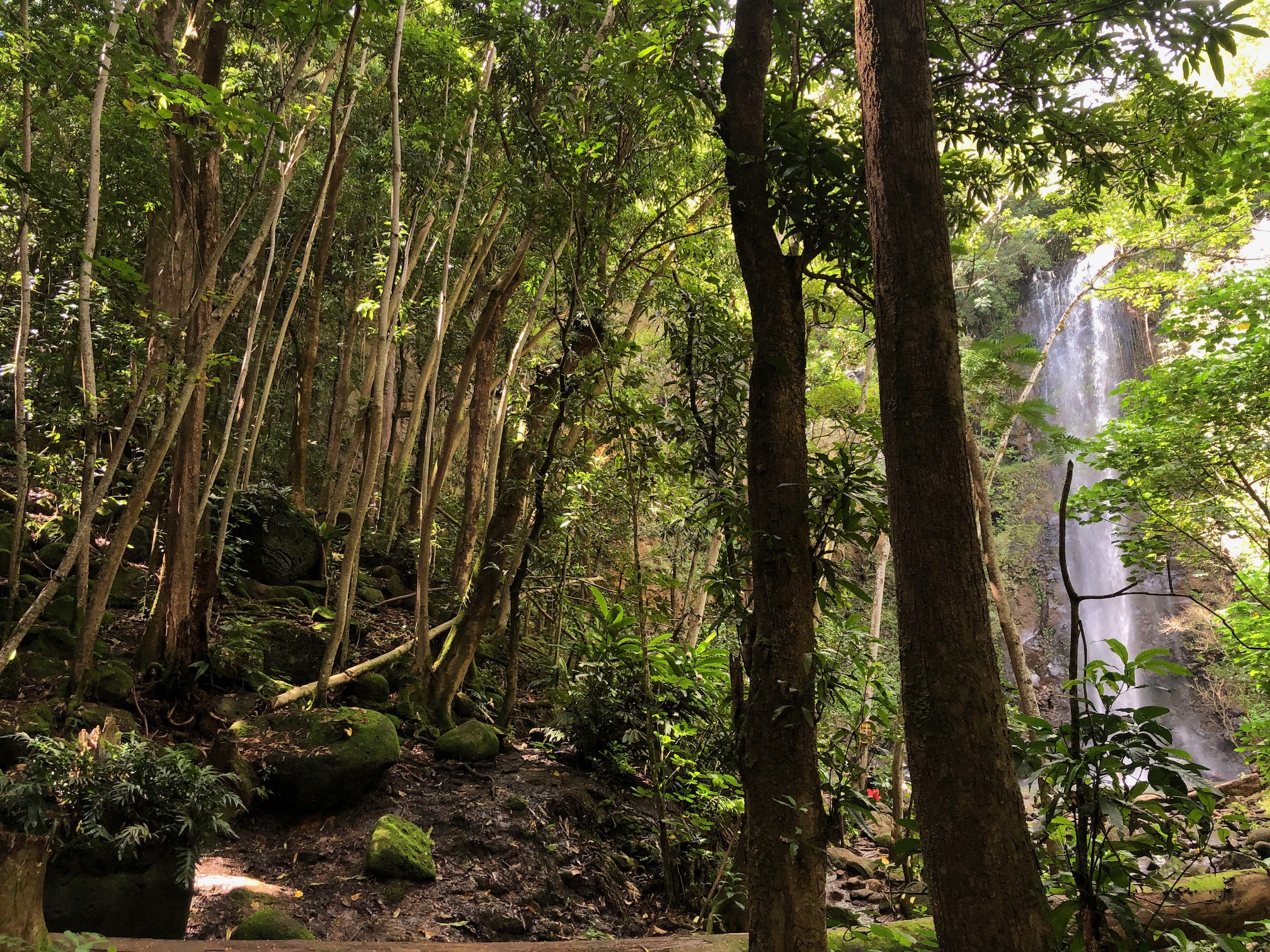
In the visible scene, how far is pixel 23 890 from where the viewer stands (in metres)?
2.00

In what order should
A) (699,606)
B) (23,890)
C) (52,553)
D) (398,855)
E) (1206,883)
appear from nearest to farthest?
(23,890)
(398,855)
(1206,883)
(52,553)
(699,606)

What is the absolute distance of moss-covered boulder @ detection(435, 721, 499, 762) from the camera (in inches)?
232

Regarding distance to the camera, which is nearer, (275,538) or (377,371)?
(377,371)

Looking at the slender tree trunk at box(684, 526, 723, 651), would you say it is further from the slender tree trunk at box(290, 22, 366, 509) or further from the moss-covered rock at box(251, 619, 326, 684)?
the slender tree trunk at box(290, 22, 366, 509)

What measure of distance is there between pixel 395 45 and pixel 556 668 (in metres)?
5.47

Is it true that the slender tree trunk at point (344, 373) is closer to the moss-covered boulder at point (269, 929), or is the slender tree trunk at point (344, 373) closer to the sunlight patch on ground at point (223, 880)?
the sunlight patch on ground at point (223, 880)

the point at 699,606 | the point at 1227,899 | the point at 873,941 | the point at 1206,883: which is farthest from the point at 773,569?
the point at 699,606

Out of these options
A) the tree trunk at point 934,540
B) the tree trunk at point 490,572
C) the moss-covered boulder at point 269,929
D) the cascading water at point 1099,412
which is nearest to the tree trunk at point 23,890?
the moss-covered boulder at point 269,929

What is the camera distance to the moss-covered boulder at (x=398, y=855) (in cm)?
418

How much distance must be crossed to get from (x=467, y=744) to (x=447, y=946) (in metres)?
2.70

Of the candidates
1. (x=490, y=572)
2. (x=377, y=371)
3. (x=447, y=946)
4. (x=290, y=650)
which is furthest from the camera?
(x=290, y=650)

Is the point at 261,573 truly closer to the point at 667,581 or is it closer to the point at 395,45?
the point at 667,581

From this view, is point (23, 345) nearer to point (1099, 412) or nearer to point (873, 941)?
point (873, 941)

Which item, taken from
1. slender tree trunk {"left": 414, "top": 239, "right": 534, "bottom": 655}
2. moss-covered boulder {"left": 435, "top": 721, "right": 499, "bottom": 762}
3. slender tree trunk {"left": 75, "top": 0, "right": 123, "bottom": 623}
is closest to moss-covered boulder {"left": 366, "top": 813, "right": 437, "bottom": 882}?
moss-covered boulder {"left": 435, "top": 721, "right": 499, "bottom": 762}
